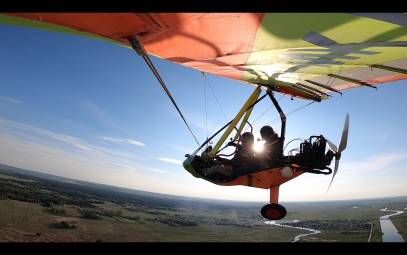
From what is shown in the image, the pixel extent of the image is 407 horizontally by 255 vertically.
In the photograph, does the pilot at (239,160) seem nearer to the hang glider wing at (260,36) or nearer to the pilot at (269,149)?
the pilot at (269,149)

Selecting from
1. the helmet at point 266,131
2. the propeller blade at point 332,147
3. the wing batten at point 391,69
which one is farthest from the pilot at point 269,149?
the wing batten at point 391,69

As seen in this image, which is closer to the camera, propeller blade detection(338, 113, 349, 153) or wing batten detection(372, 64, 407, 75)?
propeller blade detection(338, 113, 349, 153)

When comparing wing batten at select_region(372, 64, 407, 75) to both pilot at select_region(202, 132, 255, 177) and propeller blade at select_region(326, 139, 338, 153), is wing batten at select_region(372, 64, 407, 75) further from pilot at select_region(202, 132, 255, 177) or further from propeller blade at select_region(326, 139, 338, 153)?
pilot at select_region(202, 132, 255, 177)

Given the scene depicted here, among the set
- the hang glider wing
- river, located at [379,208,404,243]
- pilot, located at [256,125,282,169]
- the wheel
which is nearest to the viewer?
the hang glider wing

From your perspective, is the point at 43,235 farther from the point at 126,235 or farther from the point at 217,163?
the point at 217,163

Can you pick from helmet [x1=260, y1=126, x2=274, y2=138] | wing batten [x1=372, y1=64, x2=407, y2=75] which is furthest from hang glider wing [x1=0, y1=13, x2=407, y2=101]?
helmet [x1=260, y1=126, x2=274, y2=138]

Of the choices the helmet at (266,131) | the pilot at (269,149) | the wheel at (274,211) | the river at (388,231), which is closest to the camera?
the pilot at (269,149)

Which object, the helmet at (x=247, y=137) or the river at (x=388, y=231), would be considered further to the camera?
the river at (x=388, y=231)

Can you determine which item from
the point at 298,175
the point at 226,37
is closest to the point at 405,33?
the point at 226,37

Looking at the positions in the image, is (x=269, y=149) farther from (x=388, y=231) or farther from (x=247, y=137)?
(x=388, y=231)
